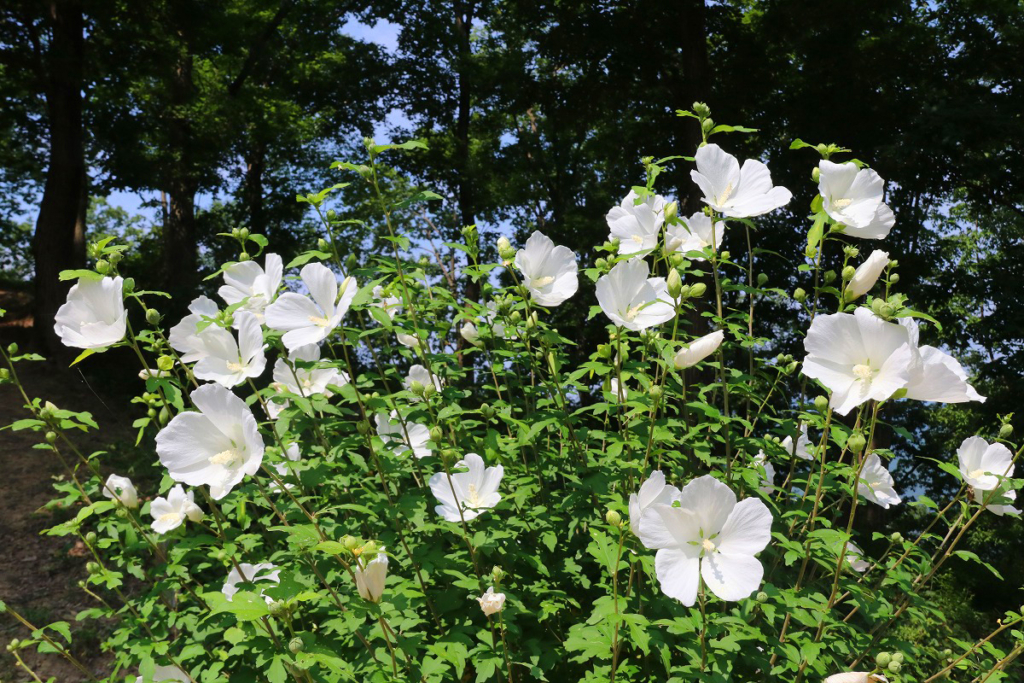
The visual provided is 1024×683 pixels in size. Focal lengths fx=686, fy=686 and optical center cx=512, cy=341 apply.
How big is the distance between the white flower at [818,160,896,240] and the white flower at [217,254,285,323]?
1.44m

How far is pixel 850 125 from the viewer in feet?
29.9

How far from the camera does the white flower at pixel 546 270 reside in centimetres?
211

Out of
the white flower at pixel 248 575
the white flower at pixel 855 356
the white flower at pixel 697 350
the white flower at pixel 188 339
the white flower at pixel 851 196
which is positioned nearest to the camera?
the white flower at pixel 855 356

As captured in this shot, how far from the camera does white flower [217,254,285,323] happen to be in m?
1.87

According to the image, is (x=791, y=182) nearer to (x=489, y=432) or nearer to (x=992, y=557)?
(x=992, y=557)

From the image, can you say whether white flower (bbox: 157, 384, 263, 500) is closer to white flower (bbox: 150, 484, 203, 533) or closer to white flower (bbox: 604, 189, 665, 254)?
white flower (bbox: 150, 484, 203, 533)

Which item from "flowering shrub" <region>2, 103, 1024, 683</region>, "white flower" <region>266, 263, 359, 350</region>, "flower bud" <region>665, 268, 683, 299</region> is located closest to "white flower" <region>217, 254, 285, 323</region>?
"flowering shrub" <region>2, 103, 1024, 683</region>

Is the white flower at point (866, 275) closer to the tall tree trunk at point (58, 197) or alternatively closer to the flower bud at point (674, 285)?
the flower bud at point (674, 285)

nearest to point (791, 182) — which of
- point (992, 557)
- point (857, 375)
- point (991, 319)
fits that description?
point (991, 319)

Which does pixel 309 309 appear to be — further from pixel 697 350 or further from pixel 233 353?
pixel 697 350

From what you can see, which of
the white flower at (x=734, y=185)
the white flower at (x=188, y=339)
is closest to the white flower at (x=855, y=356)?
the white flower at (x=734, y=185)

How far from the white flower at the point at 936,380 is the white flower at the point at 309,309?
121 cm

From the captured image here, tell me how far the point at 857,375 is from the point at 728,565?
48 cm

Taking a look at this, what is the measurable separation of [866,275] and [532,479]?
112 centimetres
